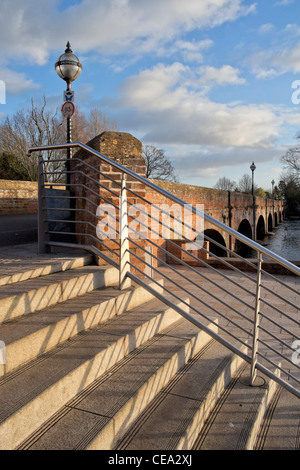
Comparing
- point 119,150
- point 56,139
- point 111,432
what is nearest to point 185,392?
point 111,432

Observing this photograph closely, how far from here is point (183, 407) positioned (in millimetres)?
→ 1949

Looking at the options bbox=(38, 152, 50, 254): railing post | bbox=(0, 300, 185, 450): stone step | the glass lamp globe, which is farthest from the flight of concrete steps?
the glass lamp globe

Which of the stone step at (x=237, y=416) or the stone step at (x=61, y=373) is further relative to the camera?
the stone step at (x=237, y=416)

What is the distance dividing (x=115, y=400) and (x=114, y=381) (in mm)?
204

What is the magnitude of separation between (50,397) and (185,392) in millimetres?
857

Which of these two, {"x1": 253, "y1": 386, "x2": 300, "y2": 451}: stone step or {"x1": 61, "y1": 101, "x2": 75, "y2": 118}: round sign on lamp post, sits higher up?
{"x1": 61, "y1": 101, "x2": 75, "y2": 118}: round sign on lamp post

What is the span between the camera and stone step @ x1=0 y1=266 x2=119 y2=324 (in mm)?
2271

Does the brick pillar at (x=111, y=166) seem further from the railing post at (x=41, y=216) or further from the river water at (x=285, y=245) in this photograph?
the river water at (x=285, y=245)

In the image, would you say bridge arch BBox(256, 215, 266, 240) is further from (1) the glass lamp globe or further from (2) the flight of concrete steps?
(2) the flight of concrete steps

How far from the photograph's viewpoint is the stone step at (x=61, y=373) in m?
1.53

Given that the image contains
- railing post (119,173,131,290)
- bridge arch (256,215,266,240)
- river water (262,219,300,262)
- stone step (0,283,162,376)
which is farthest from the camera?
bridge arch (256,215,266,240)

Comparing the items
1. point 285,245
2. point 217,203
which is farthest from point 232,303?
point 285,245

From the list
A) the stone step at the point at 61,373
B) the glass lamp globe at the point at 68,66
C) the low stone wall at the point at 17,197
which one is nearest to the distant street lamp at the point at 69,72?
the glass lamp globe at the point at 68,66
